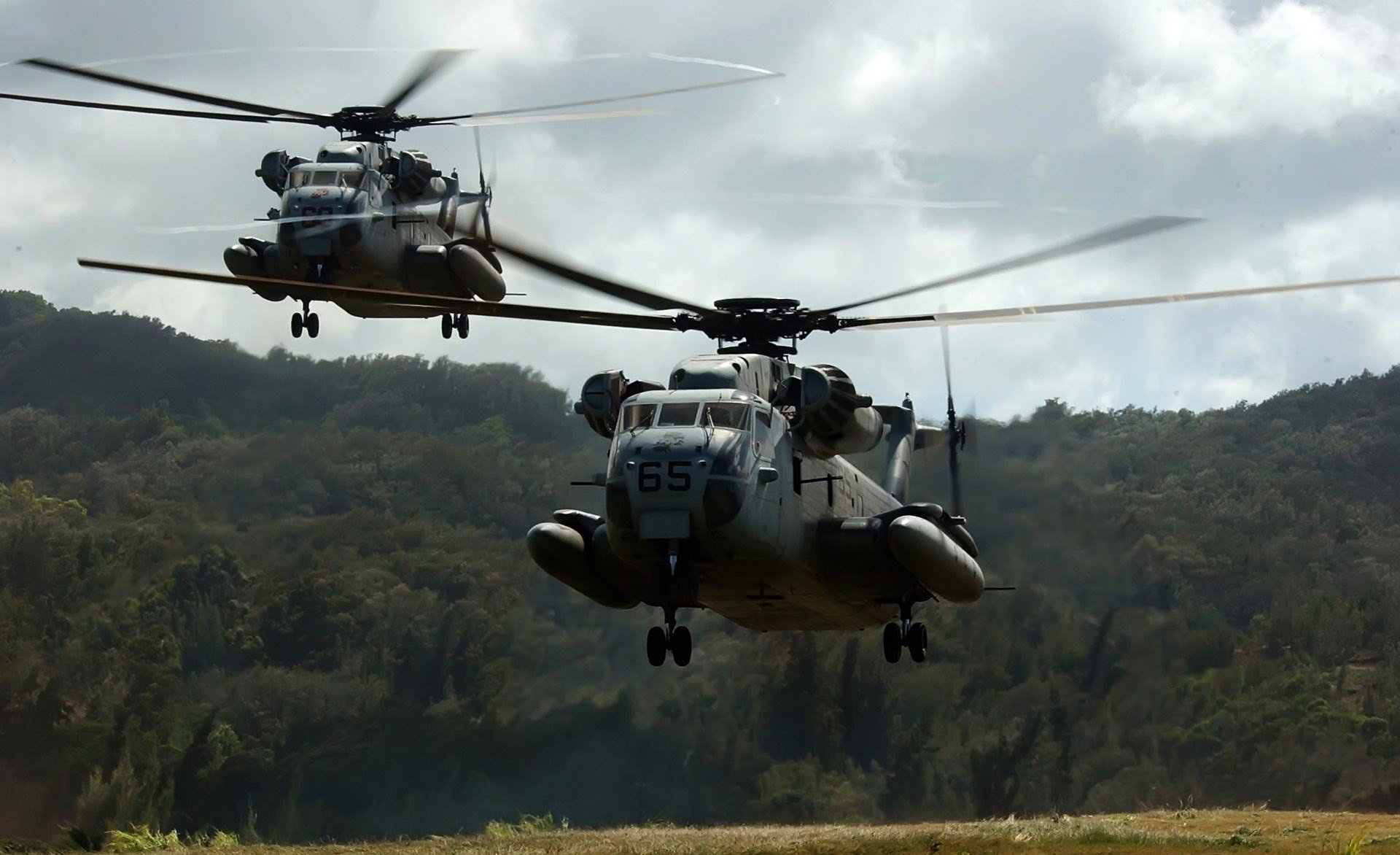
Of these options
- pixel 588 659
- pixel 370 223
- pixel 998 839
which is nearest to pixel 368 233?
pixel 370 223

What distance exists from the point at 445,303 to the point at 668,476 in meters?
3.06

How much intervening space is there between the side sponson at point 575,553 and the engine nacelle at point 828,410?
2.95 meters

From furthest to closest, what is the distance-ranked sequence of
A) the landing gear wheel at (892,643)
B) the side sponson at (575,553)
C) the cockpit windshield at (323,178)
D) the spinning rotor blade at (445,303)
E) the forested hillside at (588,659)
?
1. the forested hillside at (588,659)
2. the cockpit windshield at (323,178)
3. the landing gear wheel at (892,643)
4. the side sponson at (575,553)
5. the spinning rotor blade at (445,303)

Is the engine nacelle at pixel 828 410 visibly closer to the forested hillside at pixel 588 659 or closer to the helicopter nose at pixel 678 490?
the helicopter nose at pixel 678 490

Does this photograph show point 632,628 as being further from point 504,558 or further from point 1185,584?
point 1185,584

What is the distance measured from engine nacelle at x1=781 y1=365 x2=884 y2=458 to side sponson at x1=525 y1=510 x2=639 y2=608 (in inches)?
116

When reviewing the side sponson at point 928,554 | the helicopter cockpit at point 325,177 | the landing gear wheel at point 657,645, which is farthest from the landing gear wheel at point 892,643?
the helicopter cockpit at point 325,177

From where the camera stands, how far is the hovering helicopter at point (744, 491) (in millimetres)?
18891

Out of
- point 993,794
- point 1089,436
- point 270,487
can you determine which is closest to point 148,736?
point 270,487

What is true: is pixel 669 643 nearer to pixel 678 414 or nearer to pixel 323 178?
pixel 678 414

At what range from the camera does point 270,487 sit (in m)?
43.0

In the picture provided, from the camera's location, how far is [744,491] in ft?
62.7

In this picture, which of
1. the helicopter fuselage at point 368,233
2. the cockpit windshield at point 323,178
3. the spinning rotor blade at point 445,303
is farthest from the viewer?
the cockpit windshield at point 323,178

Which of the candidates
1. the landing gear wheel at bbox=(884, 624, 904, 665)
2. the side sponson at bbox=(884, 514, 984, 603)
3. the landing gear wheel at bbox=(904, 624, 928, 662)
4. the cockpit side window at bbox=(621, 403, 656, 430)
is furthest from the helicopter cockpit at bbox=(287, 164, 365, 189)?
the landing gear wheel at bbox=(904, 624, 928, 662)
